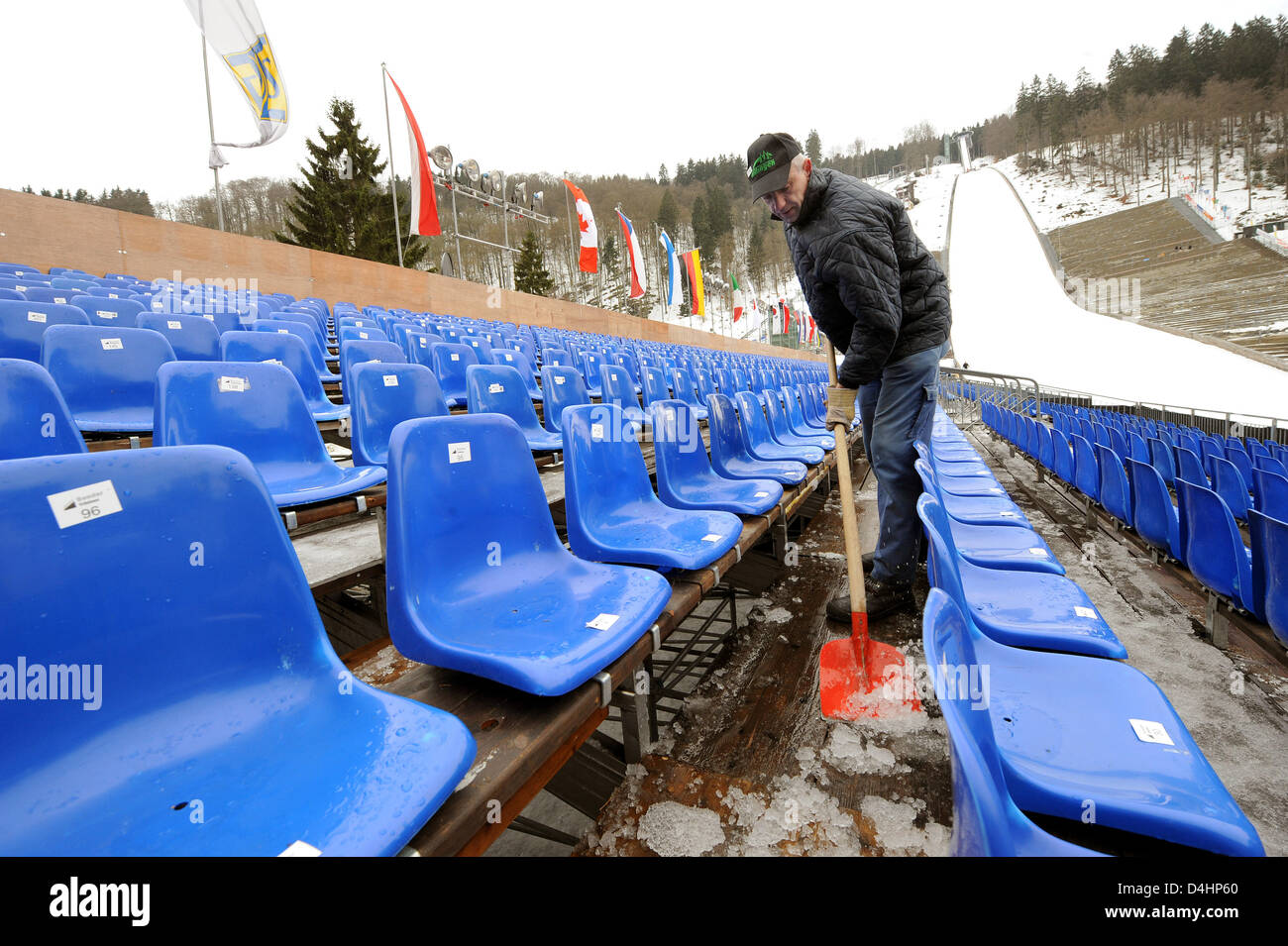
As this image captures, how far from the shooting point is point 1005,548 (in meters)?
2.26

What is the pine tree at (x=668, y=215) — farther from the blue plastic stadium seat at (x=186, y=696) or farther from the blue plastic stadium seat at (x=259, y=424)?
the blue plastic stadium seat at (x=186, y=696)

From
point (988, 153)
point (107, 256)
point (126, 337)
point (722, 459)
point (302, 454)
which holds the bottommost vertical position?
point (722, 459)

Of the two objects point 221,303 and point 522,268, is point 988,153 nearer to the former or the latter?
point 522,268

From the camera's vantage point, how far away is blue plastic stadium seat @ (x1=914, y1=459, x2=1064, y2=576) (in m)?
2.04

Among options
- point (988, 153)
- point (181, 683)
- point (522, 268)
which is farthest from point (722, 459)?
point (988, 153)

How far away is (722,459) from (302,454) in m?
2.20

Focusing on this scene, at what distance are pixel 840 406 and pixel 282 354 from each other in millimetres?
3089

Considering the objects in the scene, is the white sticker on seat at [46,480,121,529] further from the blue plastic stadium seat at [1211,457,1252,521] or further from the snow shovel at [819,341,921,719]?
the blue plastic stadium seat at [1211,457,1252,521]

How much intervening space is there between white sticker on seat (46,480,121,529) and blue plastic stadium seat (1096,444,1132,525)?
4488 mm

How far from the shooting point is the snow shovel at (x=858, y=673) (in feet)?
5.80

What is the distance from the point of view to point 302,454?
7.11 ft

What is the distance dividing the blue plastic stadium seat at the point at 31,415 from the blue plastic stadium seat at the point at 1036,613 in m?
2.01

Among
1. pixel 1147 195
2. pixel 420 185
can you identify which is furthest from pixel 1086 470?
pixel 1147 195

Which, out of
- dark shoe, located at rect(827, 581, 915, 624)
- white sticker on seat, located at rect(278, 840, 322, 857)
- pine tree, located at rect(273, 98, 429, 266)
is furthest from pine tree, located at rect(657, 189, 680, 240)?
white sticker on seat, located at rect(278, 840, 322, 857)
